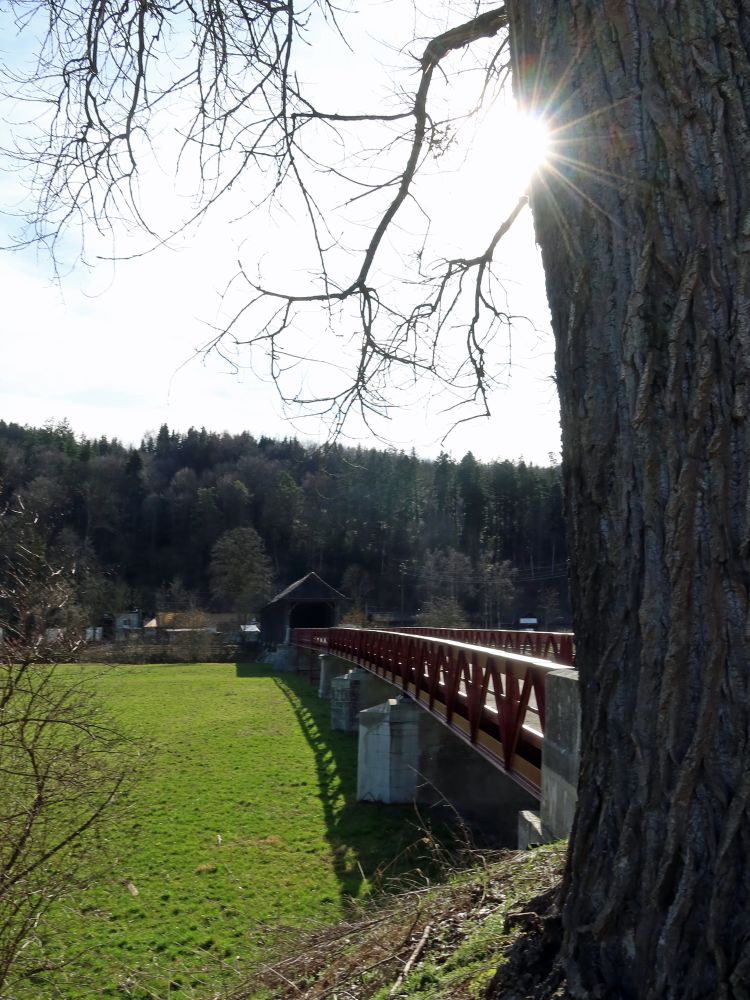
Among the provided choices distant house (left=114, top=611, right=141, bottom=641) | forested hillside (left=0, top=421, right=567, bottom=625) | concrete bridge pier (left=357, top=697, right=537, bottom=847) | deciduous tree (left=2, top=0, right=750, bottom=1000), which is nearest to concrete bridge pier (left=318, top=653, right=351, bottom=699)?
distant house (left=114, top=611, right=141, bottom=641)

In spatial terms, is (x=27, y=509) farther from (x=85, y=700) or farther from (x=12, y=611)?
(x=85, y=700)

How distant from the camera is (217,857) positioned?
40.5ft

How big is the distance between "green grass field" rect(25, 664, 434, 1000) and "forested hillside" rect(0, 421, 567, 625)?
110 feet

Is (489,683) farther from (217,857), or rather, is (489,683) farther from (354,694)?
(354,694)

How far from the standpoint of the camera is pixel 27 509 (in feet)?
32.8

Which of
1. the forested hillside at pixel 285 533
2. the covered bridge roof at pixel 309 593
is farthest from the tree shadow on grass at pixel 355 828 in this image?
the forested hillside at pixel 285 533

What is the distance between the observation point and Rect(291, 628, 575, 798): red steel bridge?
7.62m

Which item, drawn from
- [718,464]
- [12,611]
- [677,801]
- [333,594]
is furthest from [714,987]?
[333,594]

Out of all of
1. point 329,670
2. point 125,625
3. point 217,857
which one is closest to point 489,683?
point 217,857

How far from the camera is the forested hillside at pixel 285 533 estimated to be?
64750 millimetres

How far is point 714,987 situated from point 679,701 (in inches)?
23.0

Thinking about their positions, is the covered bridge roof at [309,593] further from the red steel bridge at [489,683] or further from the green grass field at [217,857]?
the red steel bridge at [489,683]

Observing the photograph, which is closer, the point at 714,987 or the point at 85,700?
the point at 714,987

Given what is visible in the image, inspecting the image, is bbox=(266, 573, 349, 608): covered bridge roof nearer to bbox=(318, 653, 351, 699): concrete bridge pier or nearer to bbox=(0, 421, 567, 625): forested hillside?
bbox=(0, 421, 567, 625): forested hillside
